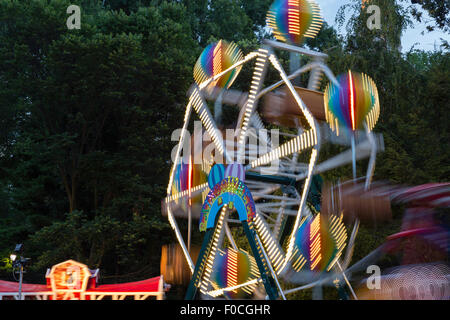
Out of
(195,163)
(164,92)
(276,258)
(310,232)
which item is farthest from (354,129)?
(164,92)

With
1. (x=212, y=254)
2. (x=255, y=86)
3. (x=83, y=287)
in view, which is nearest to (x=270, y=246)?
(x=212, y=254)

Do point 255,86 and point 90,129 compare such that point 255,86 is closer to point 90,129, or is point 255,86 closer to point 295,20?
point 295,20

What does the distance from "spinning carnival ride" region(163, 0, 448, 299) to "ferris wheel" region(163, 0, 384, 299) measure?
0.7 inches

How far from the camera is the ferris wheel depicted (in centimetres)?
1019

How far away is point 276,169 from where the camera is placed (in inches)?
504

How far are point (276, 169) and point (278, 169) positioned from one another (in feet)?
0.21

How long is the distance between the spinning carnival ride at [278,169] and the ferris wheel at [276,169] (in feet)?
0.06

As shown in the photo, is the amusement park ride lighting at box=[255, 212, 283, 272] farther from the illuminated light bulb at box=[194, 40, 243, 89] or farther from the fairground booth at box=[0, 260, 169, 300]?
the fairground booth at box=[0, 260, 169, 300]

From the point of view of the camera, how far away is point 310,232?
1039 centimetres

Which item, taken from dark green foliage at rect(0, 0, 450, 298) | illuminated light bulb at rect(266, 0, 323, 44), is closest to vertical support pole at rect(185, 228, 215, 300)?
illuminated light bulb at rect(266, 0, 323, 44)

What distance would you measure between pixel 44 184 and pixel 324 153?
13844mm

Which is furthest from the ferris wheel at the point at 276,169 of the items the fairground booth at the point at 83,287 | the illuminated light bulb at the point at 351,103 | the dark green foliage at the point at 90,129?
the dark green foliage at the point at 90,129

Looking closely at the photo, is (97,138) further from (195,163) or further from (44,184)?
(195,163)

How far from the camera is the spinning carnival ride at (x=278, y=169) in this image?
10.2 m
